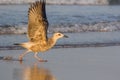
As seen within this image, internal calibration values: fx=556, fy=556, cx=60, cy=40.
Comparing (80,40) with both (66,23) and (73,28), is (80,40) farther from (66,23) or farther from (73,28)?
(66,23)

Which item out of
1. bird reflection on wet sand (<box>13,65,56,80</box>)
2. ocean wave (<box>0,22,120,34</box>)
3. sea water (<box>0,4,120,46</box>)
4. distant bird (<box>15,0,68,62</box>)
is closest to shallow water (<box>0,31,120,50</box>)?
sea water (<box>0,4,120,46</box>)

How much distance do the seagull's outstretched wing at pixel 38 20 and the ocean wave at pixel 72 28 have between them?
13.6 ft

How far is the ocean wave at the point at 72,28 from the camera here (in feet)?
50.6

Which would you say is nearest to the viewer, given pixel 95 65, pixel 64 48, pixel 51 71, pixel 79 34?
pixel 51 71

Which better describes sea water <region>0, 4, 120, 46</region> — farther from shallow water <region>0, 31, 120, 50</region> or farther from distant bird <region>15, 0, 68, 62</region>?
distant bird <region>15, 0, 68, 62</region>

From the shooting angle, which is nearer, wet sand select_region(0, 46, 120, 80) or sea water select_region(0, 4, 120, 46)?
wet sand select_region(0, 46, 120, 80)

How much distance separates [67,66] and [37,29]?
120 cm

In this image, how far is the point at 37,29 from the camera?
36.0ft

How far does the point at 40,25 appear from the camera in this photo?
35.8 ft

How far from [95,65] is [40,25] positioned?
138cm

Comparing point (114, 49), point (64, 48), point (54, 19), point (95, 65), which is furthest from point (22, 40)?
point (54, 19)

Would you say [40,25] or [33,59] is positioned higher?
[40,25]

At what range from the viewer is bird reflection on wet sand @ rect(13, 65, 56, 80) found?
892cm

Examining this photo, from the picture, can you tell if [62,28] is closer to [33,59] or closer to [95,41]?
[95,41]
